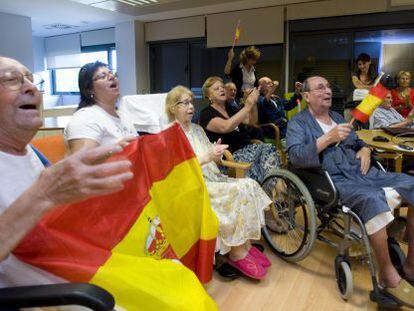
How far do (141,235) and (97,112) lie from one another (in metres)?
0.86

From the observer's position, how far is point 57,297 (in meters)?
0.68

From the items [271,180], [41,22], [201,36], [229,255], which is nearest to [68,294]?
[229,255]

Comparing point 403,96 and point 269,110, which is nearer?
point 269,110

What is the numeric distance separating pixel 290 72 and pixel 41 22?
16.8ft

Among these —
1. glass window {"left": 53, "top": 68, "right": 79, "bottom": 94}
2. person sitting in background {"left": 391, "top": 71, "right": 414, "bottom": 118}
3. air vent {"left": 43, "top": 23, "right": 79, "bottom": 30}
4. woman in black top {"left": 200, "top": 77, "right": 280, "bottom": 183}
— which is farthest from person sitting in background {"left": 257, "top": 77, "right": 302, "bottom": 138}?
glass window {"left": 53, "top": 68, "right": 79, "bottom": 94}

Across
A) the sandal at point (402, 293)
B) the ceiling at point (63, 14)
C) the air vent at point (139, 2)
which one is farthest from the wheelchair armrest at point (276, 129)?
the ceiling at point (63, 14)

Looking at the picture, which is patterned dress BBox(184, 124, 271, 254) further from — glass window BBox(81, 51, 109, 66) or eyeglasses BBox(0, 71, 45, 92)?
glass window BBox(81, 51, 109, 66)

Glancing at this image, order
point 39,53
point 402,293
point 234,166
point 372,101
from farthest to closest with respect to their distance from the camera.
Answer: point 39,53
point 234,166
point 372,101
point 402,293

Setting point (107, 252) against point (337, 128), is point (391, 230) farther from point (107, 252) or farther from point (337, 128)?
point (107, 252)

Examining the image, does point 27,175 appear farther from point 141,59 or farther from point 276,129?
point 141,59

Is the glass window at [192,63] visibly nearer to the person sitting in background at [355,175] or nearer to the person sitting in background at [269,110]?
the person sitting in background at [269,110]

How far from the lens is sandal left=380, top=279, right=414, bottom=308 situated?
1.55 meters

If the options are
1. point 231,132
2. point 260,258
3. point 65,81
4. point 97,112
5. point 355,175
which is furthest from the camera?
point 65,81

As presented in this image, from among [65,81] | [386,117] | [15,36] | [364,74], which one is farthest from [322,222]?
[65,81]
